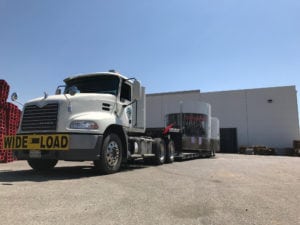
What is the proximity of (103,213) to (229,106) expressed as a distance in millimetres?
37692

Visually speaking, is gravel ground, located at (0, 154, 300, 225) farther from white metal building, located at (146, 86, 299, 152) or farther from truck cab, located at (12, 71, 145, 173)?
white metal building, located at (146, 86, 299, 152)

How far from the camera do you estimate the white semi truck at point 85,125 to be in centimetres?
832

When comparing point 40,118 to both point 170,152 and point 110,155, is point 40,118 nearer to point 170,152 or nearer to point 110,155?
point 110,155

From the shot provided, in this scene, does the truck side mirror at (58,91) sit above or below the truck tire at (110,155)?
above

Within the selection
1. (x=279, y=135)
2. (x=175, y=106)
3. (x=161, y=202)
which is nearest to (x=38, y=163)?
(x=161, y=202)

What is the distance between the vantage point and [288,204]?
551 centimetres

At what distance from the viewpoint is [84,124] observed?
8.51 m

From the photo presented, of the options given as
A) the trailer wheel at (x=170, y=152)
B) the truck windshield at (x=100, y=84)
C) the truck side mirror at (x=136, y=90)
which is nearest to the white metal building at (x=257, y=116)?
the trailer wheel at (x=170, y=152)

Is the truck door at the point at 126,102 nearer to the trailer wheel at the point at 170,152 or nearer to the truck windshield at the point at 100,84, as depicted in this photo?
the truck windshield at the point at 100,84

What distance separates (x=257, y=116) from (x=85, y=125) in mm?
33609

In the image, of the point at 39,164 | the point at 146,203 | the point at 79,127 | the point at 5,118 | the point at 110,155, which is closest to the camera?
the point at 146,203

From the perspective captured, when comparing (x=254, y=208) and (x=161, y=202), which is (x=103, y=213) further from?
(x=254, y=208)

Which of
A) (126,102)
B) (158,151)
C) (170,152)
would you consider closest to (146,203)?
(126,102)

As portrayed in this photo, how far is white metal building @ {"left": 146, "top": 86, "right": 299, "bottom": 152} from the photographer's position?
37.3 m
